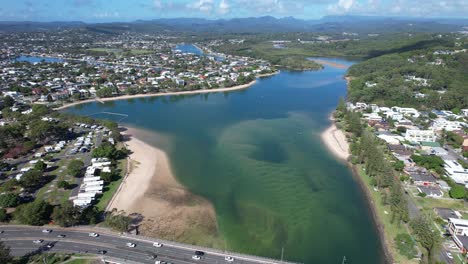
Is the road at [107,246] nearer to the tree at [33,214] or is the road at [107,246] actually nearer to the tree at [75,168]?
the tree at [33,214]

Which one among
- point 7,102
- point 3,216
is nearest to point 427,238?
point 3,216

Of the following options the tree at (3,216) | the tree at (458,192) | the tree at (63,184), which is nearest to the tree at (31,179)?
the tree at (63,184)

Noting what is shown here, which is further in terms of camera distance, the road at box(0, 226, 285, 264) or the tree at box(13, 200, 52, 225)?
the tree at box(13, 200, 52, 225)

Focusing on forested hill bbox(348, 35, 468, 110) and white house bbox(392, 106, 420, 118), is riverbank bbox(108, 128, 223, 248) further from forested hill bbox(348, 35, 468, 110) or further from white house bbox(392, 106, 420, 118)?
forested hill bbox(348, 35, 468, 110)

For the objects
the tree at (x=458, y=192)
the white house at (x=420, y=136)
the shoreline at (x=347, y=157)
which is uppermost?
the white house at (x=420, y=136)

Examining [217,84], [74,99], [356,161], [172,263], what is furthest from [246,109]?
[172,263]

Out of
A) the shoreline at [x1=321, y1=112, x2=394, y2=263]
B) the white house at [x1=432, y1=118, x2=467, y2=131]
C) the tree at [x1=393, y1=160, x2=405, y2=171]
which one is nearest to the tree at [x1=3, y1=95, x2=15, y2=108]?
the shoreline at [x1=321, y1=112, x2=394, y2=263]

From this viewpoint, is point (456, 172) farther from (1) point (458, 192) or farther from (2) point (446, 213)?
(2) point (446, 213)
